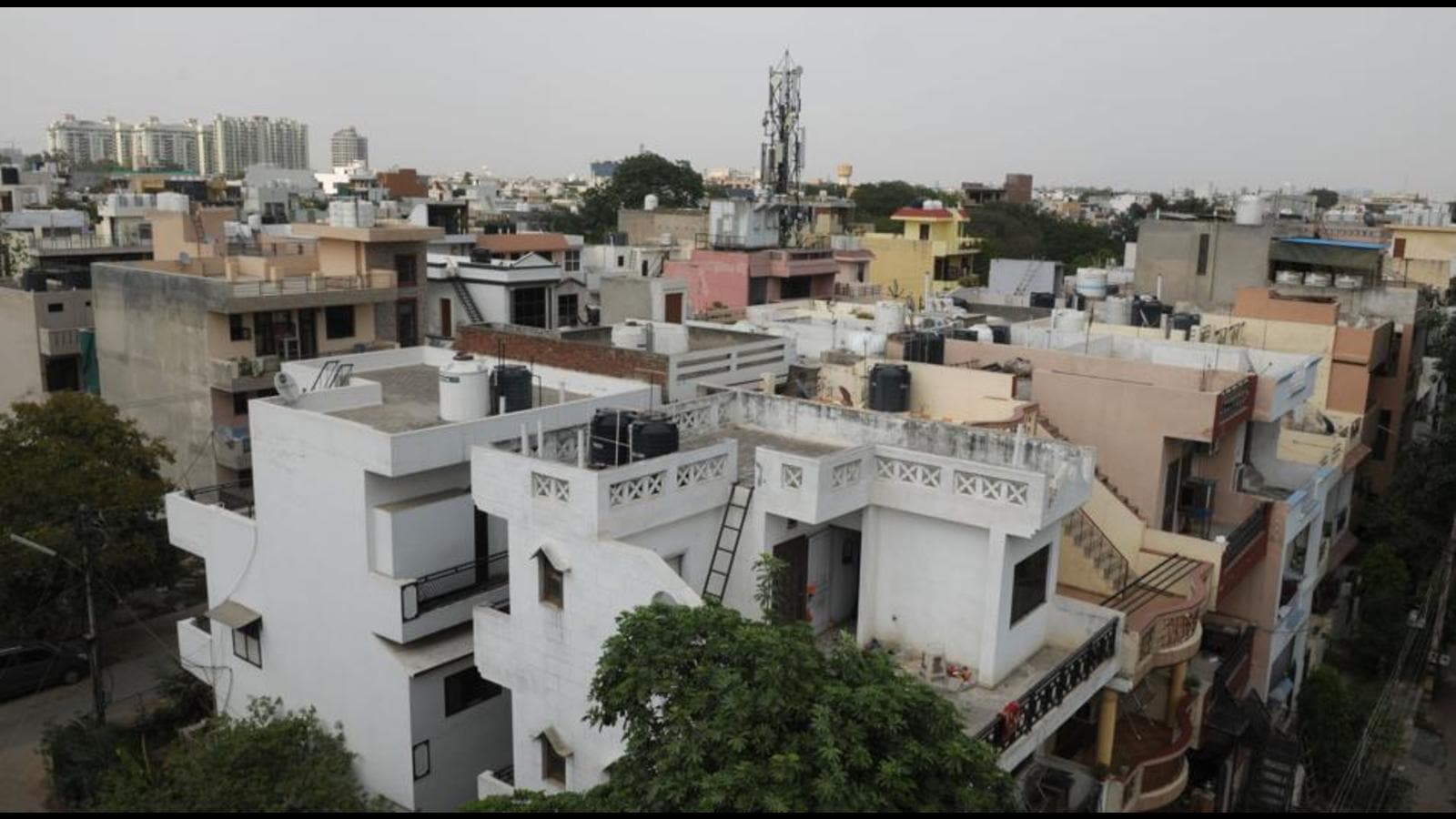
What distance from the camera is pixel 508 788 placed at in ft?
55.4

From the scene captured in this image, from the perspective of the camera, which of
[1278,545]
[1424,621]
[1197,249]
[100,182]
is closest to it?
[1278,545]

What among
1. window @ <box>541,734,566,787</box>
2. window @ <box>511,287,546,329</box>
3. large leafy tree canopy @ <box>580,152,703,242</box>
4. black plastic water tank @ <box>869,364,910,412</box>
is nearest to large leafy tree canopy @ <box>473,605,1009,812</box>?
window @ <box>541,734,566,787</box>

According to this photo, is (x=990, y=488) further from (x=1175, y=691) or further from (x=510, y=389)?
(x=510, y=389)

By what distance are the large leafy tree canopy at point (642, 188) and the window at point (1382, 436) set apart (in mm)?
78756

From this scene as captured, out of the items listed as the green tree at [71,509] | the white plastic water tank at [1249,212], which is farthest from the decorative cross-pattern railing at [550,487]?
the white plastic water tank at [1249,212]

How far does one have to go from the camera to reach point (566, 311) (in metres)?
49.5

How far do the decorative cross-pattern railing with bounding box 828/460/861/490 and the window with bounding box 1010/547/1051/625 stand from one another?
8.83ft

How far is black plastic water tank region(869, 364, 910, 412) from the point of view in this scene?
21406 mm

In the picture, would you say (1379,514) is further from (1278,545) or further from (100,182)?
(100,182)

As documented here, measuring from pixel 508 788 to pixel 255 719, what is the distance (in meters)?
6.16

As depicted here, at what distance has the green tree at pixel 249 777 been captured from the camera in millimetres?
17031

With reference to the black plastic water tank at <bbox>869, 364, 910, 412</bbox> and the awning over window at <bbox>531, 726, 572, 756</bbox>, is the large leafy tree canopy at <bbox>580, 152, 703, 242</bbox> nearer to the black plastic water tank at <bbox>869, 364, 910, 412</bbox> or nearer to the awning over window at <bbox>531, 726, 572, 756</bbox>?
the black plastic water tank at <bbox>869, 364, 910, 412</bbox>

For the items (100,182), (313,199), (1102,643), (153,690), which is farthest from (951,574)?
(100,182)

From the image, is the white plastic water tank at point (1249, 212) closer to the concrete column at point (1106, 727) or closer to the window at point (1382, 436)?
the window at point (1382, 436)
